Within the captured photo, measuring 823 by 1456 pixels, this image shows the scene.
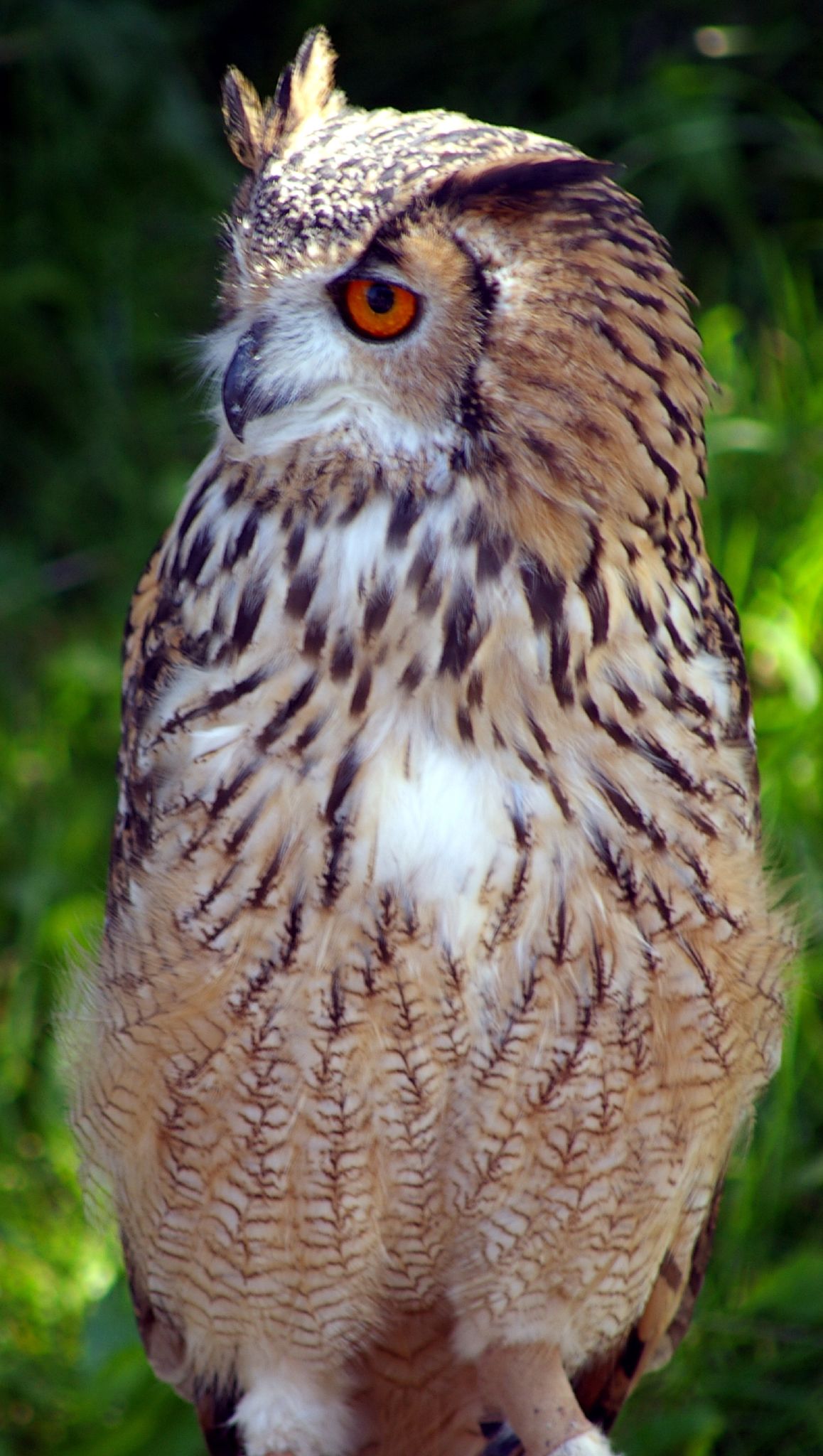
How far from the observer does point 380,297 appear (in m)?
1.16

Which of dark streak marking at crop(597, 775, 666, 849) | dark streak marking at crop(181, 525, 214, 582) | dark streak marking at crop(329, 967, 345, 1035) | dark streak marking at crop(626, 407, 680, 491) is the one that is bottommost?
dark streak marking at crop(329, 967, 345, 1035)

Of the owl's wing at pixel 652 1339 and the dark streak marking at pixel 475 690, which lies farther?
the owl's wing at pixel 652 1339

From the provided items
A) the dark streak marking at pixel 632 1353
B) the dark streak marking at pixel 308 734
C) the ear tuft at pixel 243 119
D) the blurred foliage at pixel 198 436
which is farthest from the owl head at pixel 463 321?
the dark streak marking at pixel 632 1353

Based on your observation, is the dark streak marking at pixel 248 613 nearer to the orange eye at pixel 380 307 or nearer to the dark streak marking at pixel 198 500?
the dark streak marking at pixel 198 500

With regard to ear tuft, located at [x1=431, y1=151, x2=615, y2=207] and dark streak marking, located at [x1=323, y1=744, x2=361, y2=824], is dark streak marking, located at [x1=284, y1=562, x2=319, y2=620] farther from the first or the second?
ear tuft, located at [x1=431, y1=151, x2=615, y2=207]

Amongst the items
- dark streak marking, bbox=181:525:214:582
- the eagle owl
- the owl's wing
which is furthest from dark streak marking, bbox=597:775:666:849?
the owl's wing

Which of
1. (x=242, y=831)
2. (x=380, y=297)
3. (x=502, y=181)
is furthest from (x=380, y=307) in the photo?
(x=242, y=831)

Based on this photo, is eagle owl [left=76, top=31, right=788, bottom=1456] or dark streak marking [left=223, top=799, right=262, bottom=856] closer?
eagle owl [left=76, top=31, right=788, bottom=1456]

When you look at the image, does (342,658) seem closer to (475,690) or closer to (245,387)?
(475,690)

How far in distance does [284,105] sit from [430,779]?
0.58m

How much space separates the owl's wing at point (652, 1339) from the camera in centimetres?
168

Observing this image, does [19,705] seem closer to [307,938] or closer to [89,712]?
[89,712]

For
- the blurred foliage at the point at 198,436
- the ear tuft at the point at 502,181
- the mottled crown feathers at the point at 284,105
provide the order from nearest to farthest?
the ear tuft at the point at 502,181
the mottled crown feathers at the point at 284,105
the blurred foliage at the point at 198,436

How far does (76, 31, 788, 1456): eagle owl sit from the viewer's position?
1.19 meters
